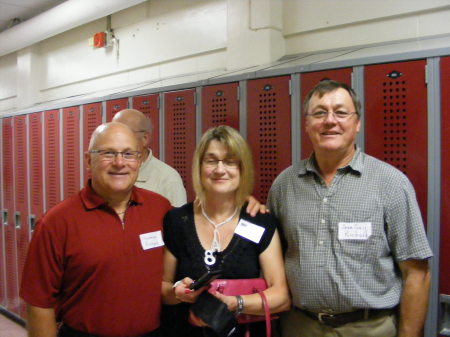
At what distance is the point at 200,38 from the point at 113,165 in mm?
2112

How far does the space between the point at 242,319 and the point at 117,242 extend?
58 centimetres

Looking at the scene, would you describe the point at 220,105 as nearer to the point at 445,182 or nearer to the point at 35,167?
the point at 445,182

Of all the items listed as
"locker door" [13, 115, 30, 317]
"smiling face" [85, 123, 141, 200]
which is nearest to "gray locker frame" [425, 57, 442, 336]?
"smiling face" [85, 123, 141, 200]

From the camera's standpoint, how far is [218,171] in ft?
5.22

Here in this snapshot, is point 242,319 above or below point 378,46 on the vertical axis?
below

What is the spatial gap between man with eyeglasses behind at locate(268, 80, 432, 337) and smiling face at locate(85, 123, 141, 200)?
74 centimetres

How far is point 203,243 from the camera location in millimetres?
1605

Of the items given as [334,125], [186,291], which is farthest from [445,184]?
[186,291]

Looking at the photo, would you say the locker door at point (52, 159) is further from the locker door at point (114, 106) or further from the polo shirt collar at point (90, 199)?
the polo shirt collar at point (90, 199)

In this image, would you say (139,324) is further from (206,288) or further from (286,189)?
(286,189)

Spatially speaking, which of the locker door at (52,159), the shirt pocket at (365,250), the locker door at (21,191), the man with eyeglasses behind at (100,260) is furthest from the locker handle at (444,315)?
the locker door at (21,191)

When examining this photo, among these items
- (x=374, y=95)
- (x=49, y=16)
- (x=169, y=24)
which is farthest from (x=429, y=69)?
(x=49, y=16)

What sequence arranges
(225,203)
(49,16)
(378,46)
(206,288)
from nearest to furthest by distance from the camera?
(206,288) < (225,203) < (378,46) < (49,16)

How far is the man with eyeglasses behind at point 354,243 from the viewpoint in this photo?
148 centimetres
